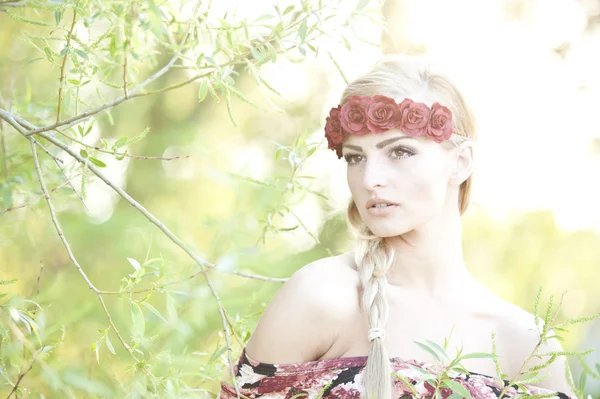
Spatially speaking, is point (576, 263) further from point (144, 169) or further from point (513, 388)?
point (513, 388)

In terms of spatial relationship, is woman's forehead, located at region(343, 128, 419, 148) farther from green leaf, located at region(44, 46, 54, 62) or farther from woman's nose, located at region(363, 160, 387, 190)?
green leaf, located at region(44, 46, 54, 62)

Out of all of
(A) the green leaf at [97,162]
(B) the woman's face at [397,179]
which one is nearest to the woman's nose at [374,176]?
(B) the woman's face at [397,179]

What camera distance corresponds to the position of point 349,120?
216cm

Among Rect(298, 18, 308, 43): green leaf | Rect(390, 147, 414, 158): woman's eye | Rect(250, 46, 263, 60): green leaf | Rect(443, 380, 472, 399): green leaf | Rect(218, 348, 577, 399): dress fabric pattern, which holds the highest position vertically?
Rect(298, 18, 308, 43): green leaf

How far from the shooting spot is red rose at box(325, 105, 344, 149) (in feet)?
7.25

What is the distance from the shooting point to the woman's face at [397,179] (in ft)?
6.91

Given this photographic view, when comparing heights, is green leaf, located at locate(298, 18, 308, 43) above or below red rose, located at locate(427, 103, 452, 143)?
above

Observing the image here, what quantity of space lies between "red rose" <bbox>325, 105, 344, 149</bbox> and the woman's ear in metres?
0.35

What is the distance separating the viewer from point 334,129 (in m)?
2.23

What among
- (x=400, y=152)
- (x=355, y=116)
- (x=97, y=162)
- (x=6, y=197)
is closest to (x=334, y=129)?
(x=355, y=116)

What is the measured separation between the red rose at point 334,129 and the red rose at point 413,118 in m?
0.19

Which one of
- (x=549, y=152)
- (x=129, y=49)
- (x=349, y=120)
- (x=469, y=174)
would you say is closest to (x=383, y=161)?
(x=349, y=120)

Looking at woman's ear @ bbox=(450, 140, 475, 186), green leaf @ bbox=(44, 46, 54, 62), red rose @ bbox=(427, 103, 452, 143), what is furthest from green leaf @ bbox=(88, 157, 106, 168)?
woman's ear @ bbox=(450, 140, 475, 186)

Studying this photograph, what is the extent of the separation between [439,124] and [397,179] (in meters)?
0.21
